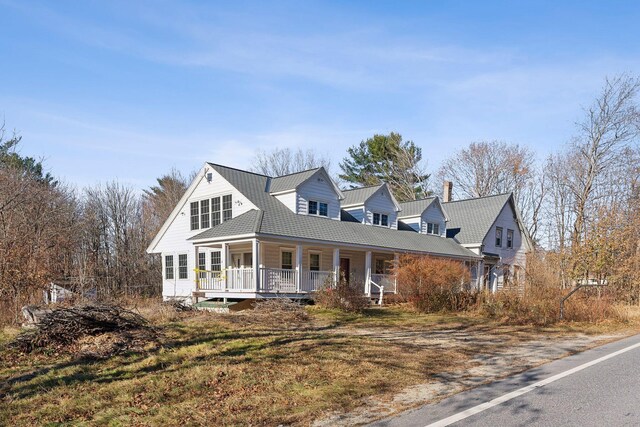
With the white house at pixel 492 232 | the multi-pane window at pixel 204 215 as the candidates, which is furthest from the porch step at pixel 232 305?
the white house at pixel 492 232

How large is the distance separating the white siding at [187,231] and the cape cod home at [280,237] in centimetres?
5

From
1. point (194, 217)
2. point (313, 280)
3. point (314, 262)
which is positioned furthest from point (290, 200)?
point (194, 217)

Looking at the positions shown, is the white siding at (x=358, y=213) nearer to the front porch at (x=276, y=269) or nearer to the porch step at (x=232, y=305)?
the front porch at (x=276, y=269)

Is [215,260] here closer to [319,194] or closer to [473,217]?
[319,194]

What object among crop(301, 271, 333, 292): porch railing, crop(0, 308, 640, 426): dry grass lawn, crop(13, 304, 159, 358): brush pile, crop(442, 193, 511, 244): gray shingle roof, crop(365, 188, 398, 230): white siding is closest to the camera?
crop(0, 308, 640, 426): dry grass lawn

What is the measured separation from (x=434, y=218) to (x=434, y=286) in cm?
1308

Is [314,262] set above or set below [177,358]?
above

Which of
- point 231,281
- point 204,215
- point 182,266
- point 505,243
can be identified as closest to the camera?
point 231,281

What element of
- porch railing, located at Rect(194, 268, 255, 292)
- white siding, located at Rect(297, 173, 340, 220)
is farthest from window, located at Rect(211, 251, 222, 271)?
white siding, located at Rect(297, 173, 340, 220)

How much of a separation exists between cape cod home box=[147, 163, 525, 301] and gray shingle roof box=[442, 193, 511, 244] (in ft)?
7.33

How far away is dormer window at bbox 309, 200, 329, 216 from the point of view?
25156 mm

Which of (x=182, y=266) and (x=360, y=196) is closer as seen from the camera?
(x=182, y=266)

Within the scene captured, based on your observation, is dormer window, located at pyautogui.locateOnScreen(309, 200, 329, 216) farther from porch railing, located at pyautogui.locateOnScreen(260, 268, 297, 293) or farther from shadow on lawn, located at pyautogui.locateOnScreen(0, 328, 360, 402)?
shadow on lawn, located at pyautogui.locateOnScreen(0, 328, 360, 402)

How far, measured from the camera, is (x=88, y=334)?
382 inches
